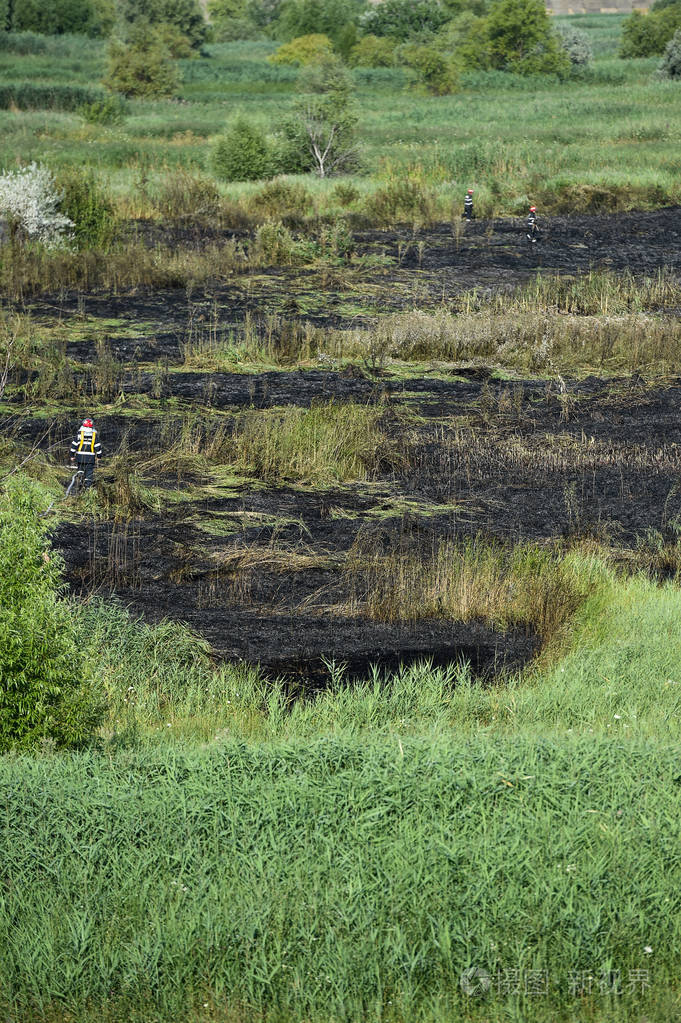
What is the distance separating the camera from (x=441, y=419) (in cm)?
1127

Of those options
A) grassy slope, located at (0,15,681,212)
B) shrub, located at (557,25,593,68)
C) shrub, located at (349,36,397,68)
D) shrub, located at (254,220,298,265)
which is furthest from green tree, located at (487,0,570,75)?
shrub, located at (254,220,298,265)

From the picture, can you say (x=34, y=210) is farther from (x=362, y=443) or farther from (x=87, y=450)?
(x=87, y=450)

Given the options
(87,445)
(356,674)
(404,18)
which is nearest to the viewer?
(356,674)

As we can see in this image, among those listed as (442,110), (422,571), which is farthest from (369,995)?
(442,110)

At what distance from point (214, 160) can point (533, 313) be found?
38.9ft

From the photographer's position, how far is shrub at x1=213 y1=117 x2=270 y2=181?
23891 millimetres

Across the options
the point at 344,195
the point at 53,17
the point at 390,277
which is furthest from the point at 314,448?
the point at 53,17

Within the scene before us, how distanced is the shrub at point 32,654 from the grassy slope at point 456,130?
60.0ft

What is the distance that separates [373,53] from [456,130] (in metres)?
30.2

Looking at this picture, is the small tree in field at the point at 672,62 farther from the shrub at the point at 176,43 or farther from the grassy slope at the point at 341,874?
the grassy slope at the point at 341,874

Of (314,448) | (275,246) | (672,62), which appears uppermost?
(672,62)

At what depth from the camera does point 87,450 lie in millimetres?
8805

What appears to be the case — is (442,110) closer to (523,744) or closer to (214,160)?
(214,160)

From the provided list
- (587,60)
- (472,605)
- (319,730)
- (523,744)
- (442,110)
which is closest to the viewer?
(523,744)
